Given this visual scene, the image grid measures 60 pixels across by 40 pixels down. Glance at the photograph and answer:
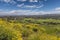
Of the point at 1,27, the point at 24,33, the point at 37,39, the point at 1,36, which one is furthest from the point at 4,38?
the point at 24,33

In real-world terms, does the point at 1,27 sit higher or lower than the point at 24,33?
higher

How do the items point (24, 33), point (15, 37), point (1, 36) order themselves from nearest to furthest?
1. point (1, 36)
2. point (15, 37)
3. point (24, 33)

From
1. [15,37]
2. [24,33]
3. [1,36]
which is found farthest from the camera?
[24,33]

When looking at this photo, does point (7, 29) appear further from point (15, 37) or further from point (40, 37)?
point (40, 37)

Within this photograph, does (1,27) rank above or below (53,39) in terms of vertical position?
above

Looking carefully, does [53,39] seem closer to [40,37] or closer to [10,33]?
[40,37]

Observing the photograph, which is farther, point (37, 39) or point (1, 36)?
point (37, 39)

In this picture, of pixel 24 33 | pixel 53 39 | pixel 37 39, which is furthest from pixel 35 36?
pixel 24 33

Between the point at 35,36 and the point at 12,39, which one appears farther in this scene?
the point at 35,36
